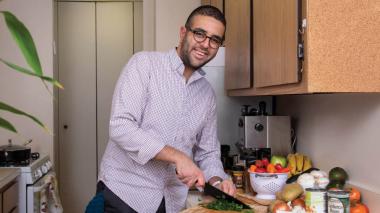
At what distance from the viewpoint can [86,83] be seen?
4.64 metres

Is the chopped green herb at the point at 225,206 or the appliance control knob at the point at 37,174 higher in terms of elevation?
the chopped green herb at the point at 225,206

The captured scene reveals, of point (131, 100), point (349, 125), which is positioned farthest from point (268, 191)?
point (131, 100)

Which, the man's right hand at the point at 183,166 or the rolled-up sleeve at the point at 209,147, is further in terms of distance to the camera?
the rolled-up sleeve at the point at 209,147

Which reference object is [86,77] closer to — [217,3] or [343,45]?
[217,3]

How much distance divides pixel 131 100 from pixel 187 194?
21.8 inches

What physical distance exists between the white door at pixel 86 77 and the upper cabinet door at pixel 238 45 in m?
2.14

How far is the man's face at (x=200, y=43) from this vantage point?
5.72ft

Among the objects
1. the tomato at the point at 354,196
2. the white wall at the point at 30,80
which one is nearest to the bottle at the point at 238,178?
the tomato at the point at 354,196

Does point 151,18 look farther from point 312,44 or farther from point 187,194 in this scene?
point 312,44

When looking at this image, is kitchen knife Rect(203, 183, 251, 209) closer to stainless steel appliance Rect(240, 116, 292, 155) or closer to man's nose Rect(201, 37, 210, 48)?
man's nose Rect(201, 37, 210, 48)

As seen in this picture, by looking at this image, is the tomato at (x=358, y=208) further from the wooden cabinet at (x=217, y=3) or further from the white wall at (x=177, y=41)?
the wooden cabinet at (x=217, y=3)

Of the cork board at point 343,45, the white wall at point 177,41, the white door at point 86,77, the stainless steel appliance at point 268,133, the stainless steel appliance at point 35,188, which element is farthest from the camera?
the white door at point 86,77

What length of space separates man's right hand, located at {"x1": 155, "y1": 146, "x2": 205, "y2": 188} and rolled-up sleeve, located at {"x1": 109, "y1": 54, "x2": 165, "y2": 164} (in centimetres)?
3

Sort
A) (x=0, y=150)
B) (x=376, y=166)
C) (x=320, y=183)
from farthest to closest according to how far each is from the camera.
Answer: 1. (x=0, y=150)
2. (x=320, y=183)
3. (x=376, y=166)
